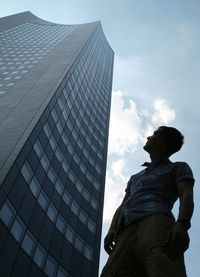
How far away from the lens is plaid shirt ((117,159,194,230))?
3922mm

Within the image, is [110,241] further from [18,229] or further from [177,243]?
[18,229]

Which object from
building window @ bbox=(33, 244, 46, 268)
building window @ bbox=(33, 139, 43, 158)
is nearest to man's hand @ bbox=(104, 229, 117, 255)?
building window @ bbox=(33, 244, 46, 268)

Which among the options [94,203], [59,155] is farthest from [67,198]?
[94,203]

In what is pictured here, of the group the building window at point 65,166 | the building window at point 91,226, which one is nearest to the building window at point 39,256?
the building window at point 91,226

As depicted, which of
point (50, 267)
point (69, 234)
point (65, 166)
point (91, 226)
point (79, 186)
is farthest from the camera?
point (79, 186)

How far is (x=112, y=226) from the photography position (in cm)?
446

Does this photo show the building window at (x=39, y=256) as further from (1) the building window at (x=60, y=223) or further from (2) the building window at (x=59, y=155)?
(2) the building window at (x=59, y=155)

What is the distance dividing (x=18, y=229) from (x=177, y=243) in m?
19.9

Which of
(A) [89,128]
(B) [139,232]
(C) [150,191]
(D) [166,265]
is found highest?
(A) [89,128]

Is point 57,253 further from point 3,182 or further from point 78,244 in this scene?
point 3,182

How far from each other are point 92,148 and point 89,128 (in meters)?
4.37

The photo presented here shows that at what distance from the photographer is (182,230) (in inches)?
125

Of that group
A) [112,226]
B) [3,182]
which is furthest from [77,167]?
[112,226]

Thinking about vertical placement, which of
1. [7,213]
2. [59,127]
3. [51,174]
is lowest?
[7,213]
